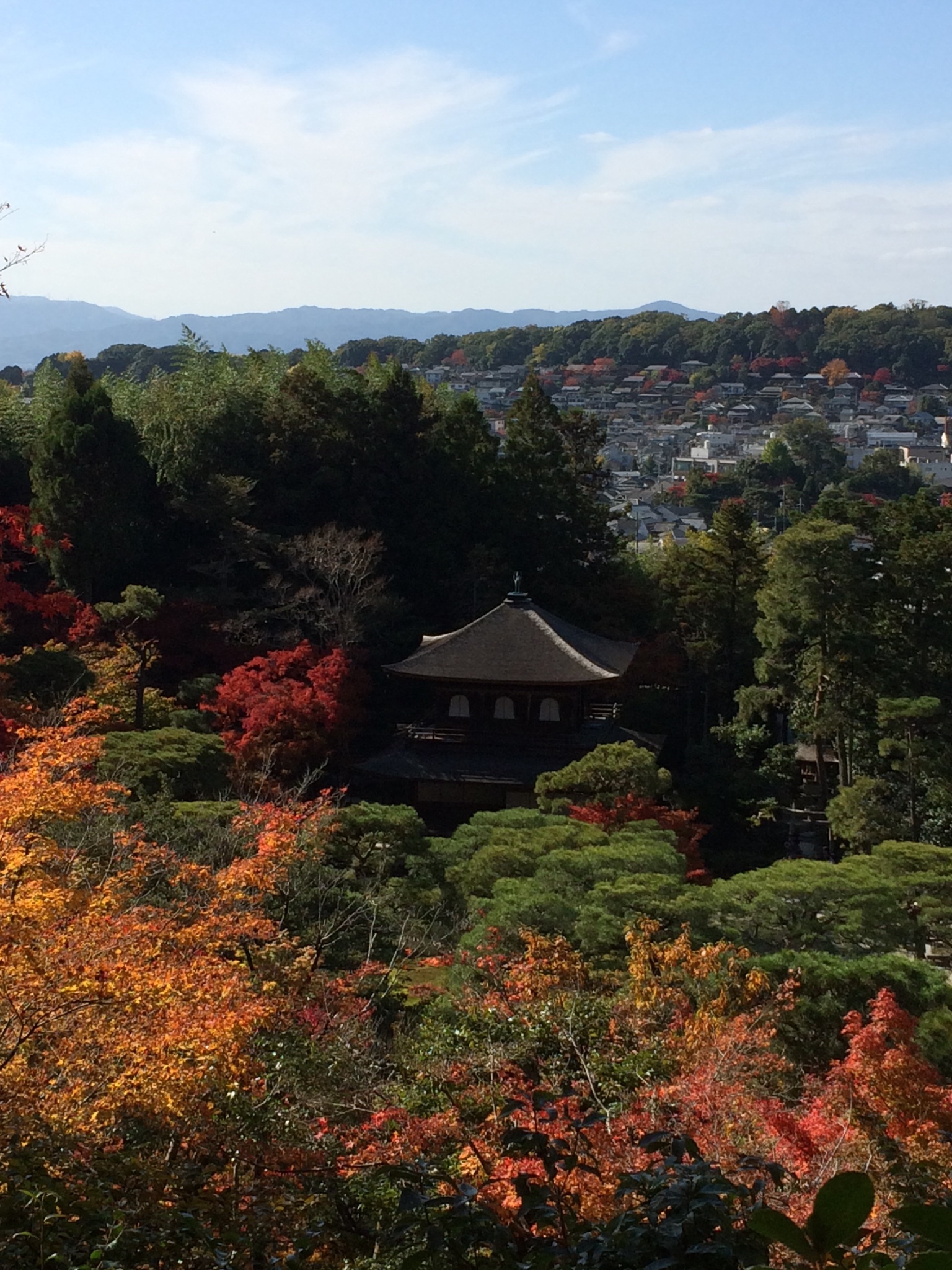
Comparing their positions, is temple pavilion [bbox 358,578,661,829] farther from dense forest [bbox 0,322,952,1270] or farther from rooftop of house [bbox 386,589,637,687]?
dense forest [bbox 0,322,952,1270]

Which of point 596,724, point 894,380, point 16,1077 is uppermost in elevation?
point 894,380

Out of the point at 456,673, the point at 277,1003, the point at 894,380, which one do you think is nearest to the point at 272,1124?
the point at 277,1003

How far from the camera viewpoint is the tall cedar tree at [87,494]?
83.8 ft

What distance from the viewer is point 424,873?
603 inches

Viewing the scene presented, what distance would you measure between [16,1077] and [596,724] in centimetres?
1682

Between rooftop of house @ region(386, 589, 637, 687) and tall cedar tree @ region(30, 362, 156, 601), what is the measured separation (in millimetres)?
7784

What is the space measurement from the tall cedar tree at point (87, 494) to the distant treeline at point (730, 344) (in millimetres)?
100201

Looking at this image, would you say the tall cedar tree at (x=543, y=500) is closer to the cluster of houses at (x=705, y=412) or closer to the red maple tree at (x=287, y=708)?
the red maple tree at (x=287, y=708)

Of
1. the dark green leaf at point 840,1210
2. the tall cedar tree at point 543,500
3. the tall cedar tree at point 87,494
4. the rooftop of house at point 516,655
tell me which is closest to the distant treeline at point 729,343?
the tall cedar tree at point 543,500

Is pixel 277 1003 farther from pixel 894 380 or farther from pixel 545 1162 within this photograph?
pixel 894 380

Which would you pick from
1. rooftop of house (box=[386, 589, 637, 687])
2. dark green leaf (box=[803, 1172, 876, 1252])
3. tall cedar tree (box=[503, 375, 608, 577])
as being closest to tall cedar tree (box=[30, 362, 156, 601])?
rooftop of house (box=[386, 589, 637, 687])

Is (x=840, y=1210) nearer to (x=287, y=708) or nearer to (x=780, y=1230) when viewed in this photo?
(x=780, y=1230)

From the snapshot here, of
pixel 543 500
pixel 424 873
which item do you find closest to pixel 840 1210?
pixel 424 873

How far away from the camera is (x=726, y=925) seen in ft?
41.8
